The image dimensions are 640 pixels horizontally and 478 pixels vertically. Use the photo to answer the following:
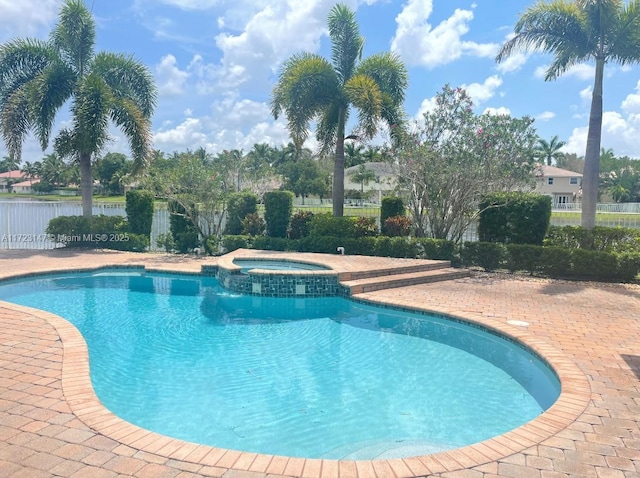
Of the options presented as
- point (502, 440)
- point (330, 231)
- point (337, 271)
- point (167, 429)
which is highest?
point (330, 231)

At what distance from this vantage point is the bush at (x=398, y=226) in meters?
14.5

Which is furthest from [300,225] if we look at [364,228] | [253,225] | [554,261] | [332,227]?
[554,261]

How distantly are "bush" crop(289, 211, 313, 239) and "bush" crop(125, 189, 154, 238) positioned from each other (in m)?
5.52

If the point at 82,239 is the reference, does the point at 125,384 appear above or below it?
below

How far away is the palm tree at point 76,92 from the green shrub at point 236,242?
14.4 ft

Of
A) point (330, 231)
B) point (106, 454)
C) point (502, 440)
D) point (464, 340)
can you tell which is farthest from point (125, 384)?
point (330, 231)

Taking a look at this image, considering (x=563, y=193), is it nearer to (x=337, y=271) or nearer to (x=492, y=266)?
(x=492, y=266)

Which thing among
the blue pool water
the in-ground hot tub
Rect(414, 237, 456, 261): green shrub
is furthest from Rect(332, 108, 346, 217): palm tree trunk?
the blue pool water

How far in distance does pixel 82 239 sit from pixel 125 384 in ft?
43.3

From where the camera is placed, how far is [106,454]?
3.28 m

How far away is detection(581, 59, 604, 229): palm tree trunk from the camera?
12.8m

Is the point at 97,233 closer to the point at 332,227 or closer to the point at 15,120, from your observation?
the point at 15,120

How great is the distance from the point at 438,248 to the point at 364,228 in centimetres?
269

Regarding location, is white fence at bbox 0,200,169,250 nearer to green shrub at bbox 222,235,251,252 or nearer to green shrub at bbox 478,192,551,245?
green shrub at bbox 222,235,251,252
